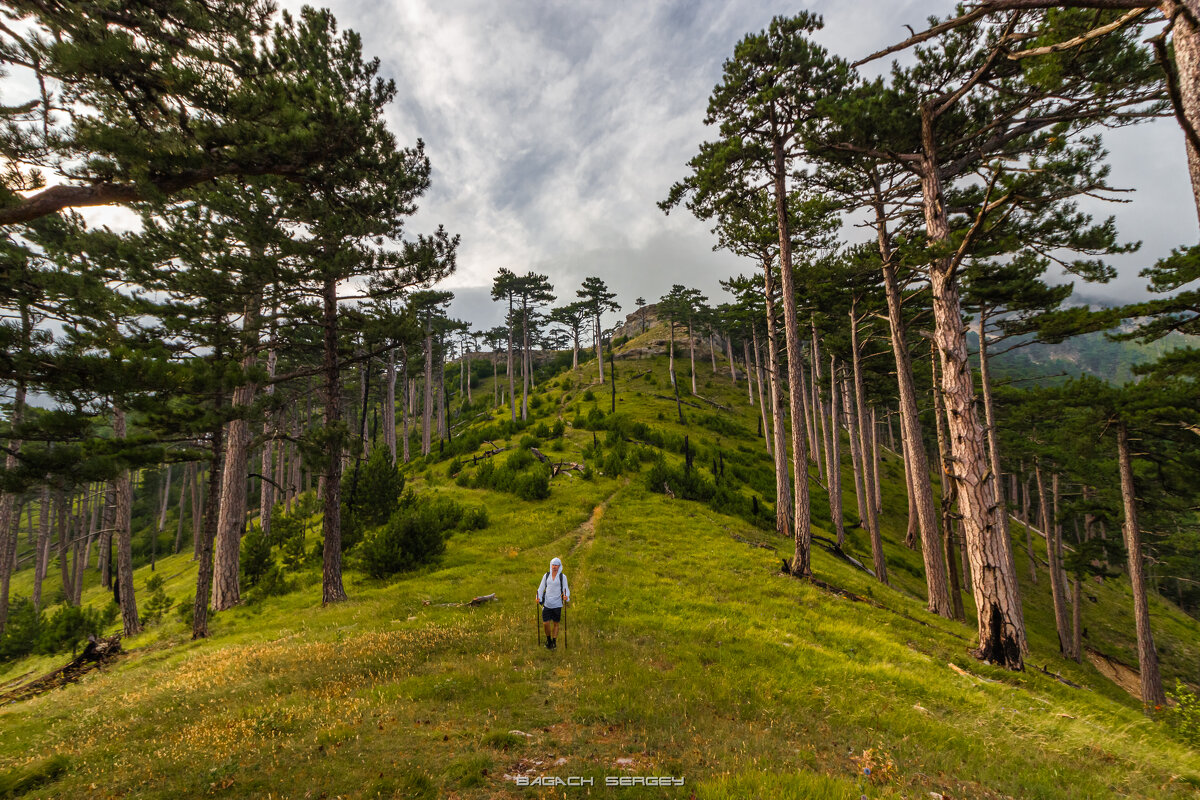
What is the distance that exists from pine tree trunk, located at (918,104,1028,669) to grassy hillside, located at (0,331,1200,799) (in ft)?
2.46

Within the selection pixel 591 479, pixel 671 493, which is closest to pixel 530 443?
pixel 591 479

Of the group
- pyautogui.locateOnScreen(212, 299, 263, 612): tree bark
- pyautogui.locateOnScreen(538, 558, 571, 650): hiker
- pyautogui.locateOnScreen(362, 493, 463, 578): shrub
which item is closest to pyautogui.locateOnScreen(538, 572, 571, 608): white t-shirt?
pyautogui.locateOnScreen(538, 558, 571, 650): hiker

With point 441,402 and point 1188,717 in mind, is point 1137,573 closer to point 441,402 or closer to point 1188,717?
point 1188,717

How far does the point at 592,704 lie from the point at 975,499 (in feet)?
29.0

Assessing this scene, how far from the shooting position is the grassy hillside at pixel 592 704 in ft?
16.4

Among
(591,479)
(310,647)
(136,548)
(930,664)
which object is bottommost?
(136,548)

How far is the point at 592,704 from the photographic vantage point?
6922 millimetres

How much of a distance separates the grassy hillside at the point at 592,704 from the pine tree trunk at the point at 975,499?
75 cm

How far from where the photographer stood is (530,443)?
3225 cm

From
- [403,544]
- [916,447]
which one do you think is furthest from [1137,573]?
[403,544]

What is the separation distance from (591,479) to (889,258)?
19.0 m

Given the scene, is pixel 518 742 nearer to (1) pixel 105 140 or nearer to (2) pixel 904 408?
(1) pixel 105 140

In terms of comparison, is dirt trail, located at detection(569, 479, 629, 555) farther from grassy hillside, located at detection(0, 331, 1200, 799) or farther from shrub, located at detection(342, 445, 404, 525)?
shrub, located at detection(342, 445, 404, 525)

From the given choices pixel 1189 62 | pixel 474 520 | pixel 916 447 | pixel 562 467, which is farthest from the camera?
pixel 562 467
